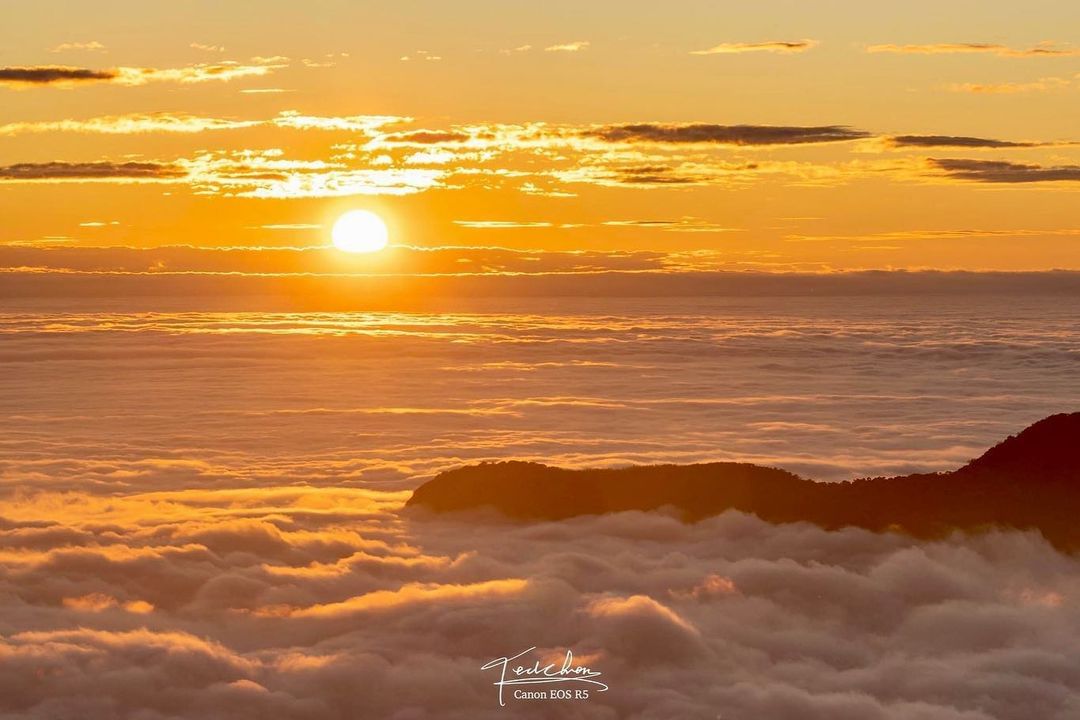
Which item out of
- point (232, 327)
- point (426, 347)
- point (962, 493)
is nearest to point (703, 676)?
point (962, 493)

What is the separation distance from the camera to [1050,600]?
20344 millimetres

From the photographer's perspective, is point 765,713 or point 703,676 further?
point 703,676

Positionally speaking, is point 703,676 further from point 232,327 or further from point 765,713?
point 232,327

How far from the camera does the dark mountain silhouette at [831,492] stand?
898 inches

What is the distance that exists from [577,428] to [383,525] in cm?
1986

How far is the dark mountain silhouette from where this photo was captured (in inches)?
898

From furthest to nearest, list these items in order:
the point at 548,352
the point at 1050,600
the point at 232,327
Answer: the point at 232,327, the point at 548,352, the point at 1050,600
